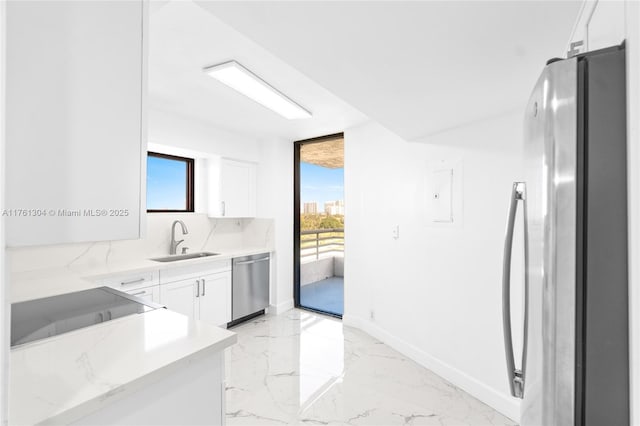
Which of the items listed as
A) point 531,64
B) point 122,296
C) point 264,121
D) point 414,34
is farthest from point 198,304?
point 531,64

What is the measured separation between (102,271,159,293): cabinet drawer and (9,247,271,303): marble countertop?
0.05 meters

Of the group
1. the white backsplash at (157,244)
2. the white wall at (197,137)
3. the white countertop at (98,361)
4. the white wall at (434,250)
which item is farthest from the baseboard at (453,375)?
the white wall at (197,137)

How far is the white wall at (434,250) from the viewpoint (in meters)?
2.17

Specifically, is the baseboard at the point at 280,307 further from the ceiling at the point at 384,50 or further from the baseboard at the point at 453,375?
the ceiling at the point at 384,50

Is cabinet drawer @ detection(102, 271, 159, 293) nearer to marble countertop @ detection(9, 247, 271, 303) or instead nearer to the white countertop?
marble countertop @ detection(9, 247, 271, 303)

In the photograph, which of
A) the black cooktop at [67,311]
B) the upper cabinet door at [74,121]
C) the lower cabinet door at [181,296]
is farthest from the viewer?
the lower cabinet door at [181,296]

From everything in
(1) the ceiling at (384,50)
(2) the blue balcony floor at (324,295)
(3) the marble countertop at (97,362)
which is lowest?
(2) the blue balcony floor at (324,295)

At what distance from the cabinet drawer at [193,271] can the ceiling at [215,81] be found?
160 centimetres

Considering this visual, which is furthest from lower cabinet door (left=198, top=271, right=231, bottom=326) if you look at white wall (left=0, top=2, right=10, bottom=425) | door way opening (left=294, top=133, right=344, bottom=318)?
white wall (left=0, top=2, right=10, bottom=425)

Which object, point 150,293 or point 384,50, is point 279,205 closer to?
point 150,293

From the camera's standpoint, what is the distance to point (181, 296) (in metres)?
3.05

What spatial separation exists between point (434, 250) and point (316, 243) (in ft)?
6.86

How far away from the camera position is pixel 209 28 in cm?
169

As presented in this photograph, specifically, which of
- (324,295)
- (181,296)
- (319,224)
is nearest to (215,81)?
(181,296)
